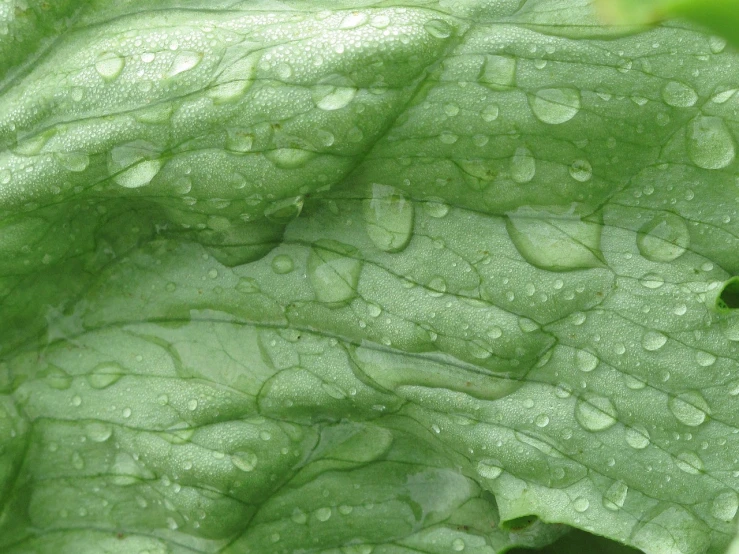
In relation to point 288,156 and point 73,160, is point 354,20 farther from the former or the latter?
point 73,160

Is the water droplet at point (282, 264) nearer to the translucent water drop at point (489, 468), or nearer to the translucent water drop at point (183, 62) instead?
the translucent water drop at point (183, 62)

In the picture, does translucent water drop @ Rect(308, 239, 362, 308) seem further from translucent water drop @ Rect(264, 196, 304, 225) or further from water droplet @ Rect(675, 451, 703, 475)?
water droplet @ Rect(675, 451, 703, 475)

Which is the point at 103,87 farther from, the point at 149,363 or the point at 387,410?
the point at 387,410

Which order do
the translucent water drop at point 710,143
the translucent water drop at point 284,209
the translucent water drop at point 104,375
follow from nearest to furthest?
1. the translucent water drop at point 710,143
2. the translucent water drop at point 284,209
3. the translucent water drop at point 104,375

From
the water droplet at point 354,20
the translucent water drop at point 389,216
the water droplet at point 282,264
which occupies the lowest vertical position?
the water droplet at point 282,264

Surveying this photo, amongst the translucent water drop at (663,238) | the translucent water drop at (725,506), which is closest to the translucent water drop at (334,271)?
the translucent water drop at (663,238)

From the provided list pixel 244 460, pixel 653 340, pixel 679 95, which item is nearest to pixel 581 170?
pixel 679 95

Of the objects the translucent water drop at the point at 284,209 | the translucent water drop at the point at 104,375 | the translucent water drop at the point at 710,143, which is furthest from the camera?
the translucent water drop at the point at 104,375
